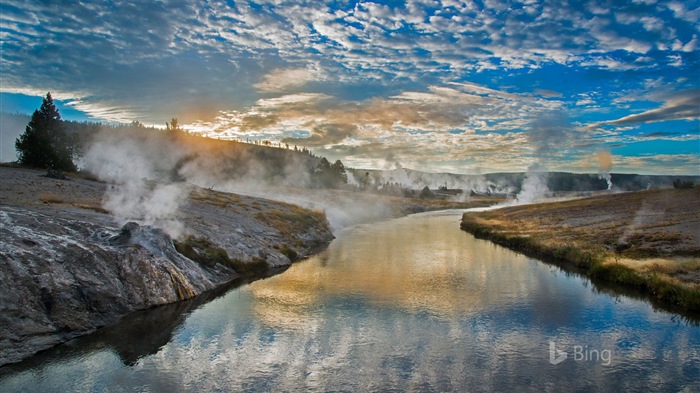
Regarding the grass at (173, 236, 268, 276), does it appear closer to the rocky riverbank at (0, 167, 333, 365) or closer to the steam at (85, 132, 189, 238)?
the rocky riverbank at (0, 167, 333, 365)

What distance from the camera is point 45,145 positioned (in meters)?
54.5

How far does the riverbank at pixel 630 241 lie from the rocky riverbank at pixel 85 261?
2461cm

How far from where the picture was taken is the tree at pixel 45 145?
177 ft

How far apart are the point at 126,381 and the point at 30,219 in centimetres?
1438

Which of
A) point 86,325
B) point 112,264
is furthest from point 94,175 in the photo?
point 86,325

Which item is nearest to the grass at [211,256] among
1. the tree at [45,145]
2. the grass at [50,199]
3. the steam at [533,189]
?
the grass at [50,199]

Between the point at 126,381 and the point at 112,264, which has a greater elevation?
the point at 112,264

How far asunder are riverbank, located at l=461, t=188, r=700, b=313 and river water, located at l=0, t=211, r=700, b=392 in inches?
88.0

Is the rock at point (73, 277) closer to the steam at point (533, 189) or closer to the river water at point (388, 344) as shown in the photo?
the river water at point (388, 344)

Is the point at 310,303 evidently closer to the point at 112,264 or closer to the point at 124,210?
the point at 112,264

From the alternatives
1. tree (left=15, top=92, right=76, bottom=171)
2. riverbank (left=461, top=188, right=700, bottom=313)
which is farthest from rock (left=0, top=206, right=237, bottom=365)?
tree (left=15, top=92, right=76, bottom=171)

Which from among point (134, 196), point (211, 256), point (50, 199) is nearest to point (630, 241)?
point (211, 256)

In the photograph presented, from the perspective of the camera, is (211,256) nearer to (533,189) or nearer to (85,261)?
(85,261)

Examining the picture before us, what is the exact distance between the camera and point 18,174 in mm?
42844
